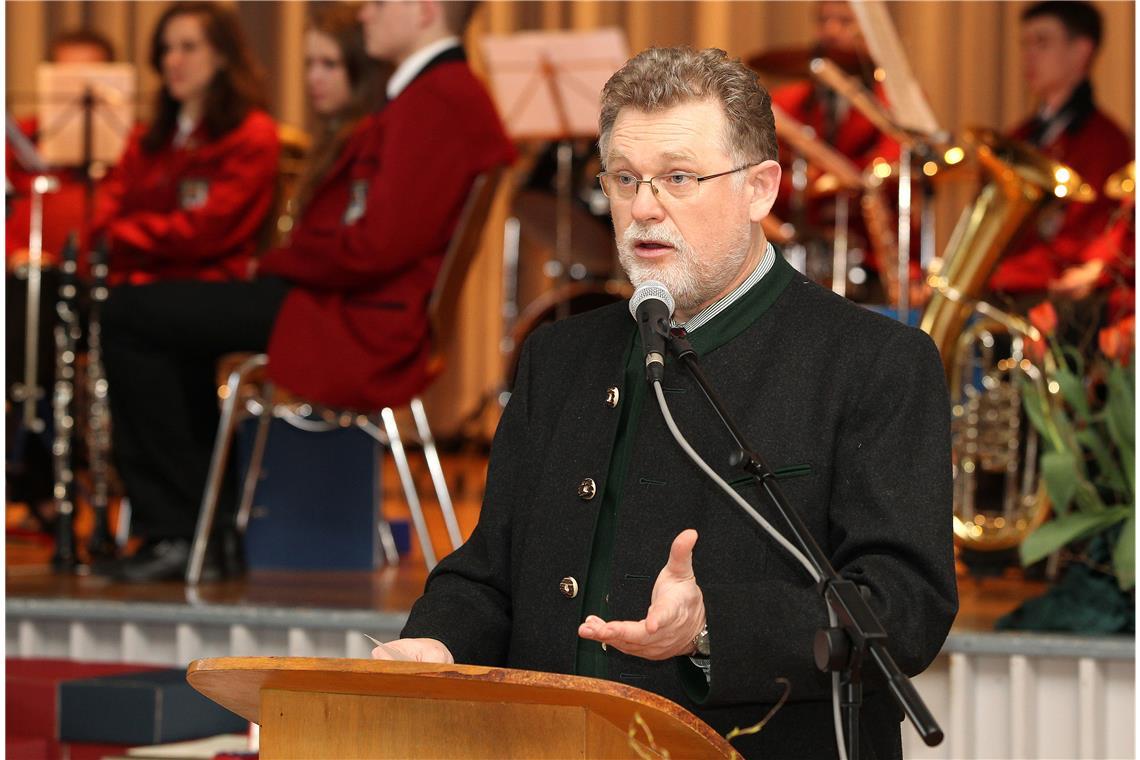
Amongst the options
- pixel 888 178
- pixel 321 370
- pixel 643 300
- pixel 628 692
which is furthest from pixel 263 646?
pixel 888 178

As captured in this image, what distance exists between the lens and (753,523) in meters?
1.74

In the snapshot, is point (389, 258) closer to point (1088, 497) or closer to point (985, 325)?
point (985, 325)

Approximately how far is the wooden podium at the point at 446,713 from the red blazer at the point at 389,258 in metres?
2.15

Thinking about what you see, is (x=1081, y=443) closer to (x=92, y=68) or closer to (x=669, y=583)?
(x=669, y=583)

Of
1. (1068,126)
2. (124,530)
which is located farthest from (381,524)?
(1068,126)

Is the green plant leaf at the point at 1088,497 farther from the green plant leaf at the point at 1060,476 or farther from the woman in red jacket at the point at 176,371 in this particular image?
the woman in red jacket at the point at 176,371

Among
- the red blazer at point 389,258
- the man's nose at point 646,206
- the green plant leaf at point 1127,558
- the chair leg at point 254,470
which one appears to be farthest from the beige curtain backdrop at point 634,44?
the man's nose at point 646,206

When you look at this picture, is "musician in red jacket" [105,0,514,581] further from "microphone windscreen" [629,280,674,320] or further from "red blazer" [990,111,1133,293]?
"microphone windscreen" [629,280,674,320]

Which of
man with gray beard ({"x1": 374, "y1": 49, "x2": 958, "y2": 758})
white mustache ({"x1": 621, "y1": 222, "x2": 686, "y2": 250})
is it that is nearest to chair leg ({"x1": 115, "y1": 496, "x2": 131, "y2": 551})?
man with gray beard ({"x1": 374, "y1": 49, "x2": 958, "y2": 758})

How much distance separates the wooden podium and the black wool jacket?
0.26 meters

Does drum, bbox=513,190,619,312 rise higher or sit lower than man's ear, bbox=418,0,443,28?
lower

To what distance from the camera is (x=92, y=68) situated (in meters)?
5.00

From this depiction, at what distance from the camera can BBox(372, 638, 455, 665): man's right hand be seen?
169 cm

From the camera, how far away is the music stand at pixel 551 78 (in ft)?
18.2
